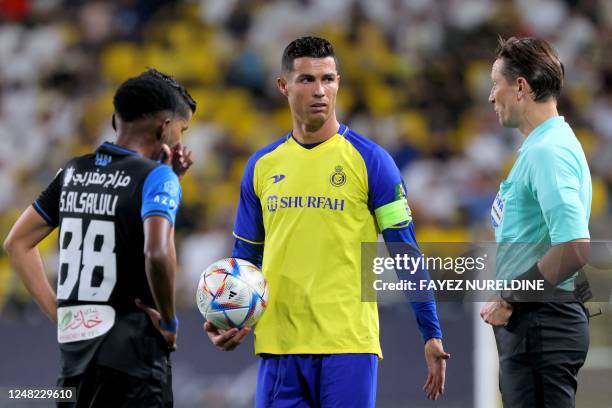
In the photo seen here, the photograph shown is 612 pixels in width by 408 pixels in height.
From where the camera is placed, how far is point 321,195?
482cm

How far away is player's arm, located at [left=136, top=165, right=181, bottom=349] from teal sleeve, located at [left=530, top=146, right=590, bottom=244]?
5.03 ft

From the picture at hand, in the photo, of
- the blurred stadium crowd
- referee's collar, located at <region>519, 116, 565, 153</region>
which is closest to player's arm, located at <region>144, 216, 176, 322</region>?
referee's collar, located at <region>519, 116, 565, 153</region>

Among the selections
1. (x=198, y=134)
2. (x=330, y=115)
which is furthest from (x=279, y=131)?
(x=330, y=115)

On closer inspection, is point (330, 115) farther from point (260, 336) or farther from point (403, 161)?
point (403, 161)

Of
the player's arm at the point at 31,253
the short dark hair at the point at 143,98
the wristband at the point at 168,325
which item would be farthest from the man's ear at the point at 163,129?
the wristband at the point at 168,325

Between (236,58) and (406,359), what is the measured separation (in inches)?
228

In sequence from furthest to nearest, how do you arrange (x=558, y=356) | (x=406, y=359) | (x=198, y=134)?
(x=198, y=134)
(x=406, y=359)
(x=558, y=356)

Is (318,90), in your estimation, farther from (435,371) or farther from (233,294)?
(435,371)

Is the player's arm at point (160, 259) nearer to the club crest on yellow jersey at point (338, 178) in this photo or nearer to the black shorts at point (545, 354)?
the club crest on yellow jersey at point (338, 178)

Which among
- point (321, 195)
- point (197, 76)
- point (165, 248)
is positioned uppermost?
point (197, 76)

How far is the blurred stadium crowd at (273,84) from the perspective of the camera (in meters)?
11.0

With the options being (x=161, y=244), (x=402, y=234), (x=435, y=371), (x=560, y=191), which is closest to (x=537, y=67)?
(x=560, y=191)

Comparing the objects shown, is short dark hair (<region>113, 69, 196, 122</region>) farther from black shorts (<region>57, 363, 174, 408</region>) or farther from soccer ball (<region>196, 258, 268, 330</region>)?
black shorts (<region>57, 363, 174, 408</region>)

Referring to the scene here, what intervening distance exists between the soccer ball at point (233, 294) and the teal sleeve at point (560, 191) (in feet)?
4.36
